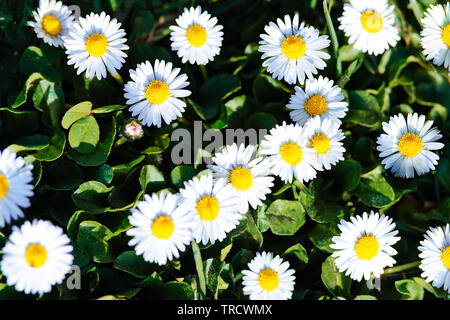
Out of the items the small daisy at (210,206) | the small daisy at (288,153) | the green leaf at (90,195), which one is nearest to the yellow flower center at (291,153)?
the small daisy at (288,153)

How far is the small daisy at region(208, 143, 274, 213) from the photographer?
2.24m

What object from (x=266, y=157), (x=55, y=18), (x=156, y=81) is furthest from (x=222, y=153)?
(x=55, y=18)

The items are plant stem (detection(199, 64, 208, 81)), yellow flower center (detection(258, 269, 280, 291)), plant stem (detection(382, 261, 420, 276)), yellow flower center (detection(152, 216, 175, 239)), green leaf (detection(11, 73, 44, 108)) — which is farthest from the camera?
plant stem (detection(199, 64, 208, 81))

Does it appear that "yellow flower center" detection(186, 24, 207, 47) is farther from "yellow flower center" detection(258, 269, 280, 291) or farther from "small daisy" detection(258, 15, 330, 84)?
"yellow flower center" detection(258, 269, 280, 291)

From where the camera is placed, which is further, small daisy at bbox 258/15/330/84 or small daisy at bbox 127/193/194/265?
small daisy at bbox 258/15/330/84

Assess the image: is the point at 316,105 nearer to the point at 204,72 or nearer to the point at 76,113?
the point at 204,72

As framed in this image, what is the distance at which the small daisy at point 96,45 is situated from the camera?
2.28m

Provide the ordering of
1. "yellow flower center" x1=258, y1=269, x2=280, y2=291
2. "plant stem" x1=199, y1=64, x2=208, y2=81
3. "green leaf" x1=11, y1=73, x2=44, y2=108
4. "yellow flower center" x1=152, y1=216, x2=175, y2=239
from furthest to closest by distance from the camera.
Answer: "plant stem" x1=199, y1=64, x2=208, y2=81
"green leaf" x1=11, y1=73, x2=44, y2=108
"yellow flower center" x1=258, y1=269, x2=280, y2=291
"yellow flower center" x1=152, y1=216, x2=175, y2=239

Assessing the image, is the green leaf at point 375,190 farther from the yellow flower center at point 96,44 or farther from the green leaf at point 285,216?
the yellow flower center at point 96,44

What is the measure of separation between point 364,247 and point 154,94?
4.10 feet

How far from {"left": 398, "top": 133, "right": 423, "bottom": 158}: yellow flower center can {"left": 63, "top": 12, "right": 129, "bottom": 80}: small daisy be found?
4.78ft

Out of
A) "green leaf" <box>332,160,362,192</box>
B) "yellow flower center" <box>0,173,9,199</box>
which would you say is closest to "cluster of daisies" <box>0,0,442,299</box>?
"yellow flower center" <box>0,173,9,199</box>

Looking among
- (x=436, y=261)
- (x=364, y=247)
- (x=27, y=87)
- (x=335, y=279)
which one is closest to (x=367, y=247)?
(x=364, y=247)
